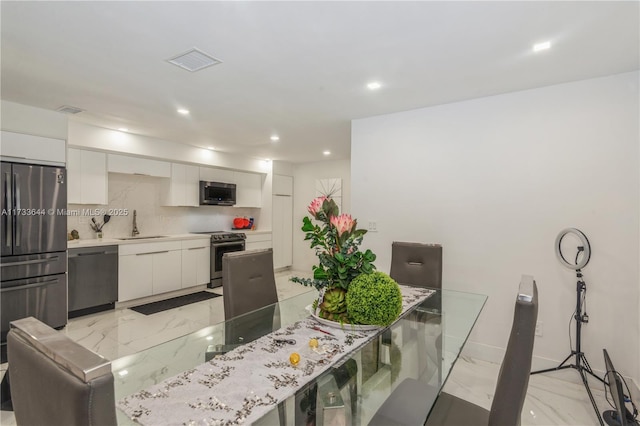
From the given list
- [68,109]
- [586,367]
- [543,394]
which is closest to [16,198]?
[68,109]

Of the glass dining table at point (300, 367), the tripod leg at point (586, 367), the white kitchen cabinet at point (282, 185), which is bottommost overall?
the tripod leg at point (586, 367)

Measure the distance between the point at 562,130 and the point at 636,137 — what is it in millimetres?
470

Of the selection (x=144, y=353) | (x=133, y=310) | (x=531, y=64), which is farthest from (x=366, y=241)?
(x=133, y=310)

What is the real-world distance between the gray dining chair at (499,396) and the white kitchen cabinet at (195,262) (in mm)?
4453

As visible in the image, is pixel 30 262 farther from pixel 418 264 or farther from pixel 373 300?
pixel 418 264

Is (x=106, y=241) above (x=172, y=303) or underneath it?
above

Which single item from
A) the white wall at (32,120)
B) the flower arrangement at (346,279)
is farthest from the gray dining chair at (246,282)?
the white wall at (32,120)

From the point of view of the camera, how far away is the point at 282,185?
6.95 m

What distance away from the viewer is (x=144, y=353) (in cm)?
140

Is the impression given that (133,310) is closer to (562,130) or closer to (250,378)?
(250,378)

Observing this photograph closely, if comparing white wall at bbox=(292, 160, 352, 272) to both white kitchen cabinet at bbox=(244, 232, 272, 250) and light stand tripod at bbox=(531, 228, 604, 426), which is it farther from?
light stand tripod at bbox=(531, 228, 604, 426)

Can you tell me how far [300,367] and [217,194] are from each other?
4.92m

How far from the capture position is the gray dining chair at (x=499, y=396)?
977 millimetres

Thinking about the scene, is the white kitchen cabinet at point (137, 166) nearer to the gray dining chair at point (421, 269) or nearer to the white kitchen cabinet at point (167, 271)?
the white kitchen cabinet at point (167, 271)
